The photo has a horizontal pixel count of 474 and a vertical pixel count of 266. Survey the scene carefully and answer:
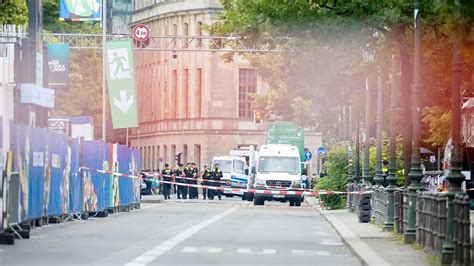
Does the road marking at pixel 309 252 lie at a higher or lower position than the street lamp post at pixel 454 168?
lower

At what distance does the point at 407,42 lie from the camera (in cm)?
3659

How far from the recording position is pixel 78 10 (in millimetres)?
74250

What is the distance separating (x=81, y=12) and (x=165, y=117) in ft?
178

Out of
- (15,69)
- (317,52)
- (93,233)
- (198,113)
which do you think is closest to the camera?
(93,233)

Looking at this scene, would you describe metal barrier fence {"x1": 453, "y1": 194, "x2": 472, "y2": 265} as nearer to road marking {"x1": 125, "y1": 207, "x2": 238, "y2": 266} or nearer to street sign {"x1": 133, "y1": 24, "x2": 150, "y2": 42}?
road marking {"x1": 125, "y1": 207, "x2": 238, "y2": 266}

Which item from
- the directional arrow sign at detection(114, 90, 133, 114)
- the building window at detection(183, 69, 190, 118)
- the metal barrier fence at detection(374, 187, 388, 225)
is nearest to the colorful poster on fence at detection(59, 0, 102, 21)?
the directional arrow sign at detection(114, 90, 133, 114)

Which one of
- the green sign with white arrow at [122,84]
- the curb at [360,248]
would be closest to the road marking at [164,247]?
the curb at [360,248]

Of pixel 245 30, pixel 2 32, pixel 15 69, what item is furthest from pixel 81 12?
pixel 245 30

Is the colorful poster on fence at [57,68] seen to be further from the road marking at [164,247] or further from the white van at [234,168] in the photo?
the white van at [234,168]

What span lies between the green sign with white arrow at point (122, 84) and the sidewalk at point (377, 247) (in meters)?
12.5

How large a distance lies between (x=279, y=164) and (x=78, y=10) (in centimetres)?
1114

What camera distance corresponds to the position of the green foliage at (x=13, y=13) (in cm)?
6962

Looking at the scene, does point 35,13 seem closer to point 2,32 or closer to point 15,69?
point 15,69

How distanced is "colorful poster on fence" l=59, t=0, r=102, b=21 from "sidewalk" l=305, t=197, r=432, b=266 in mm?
34900
